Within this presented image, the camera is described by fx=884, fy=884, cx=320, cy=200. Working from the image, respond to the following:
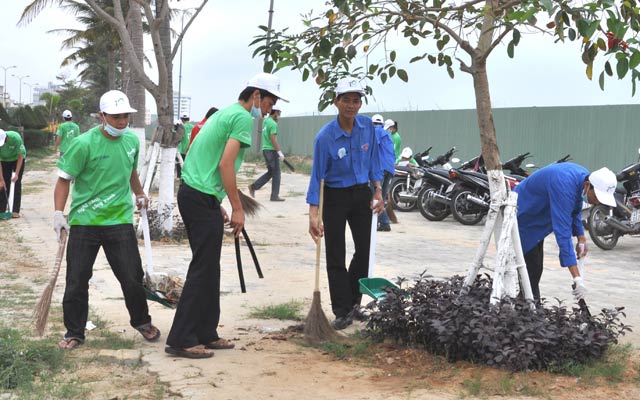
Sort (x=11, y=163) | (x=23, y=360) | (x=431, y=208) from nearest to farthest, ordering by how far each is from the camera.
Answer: (x=23, y=360) < (x=11, y=163) < (x=431, y=208)

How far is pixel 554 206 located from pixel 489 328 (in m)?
1.01

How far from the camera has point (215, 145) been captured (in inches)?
225

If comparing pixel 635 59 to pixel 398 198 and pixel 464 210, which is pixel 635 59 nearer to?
pixel 464 210

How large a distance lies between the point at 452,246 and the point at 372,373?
22.6 feet

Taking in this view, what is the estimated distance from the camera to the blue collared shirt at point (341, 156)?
6.62m

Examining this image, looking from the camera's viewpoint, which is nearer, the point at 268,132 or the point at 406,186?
the point at 406,186

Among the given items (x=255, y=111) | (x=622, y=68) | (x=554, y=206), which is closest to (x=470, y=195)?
(x=554, y=206)

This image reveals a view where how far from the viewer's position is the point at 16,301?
24.4 feet

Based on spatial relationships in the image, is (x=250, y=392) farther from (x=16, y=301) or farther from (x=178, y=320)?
(x=16, y=301)

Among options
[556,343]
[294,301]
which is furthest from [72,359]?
[556,343]

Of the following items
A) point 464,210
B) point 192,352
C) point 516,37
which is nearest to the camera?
point 516,37

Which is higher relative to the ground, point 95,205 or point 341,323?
point 95,205

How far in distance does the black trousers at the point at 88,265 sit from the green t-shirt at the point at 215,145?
674 millimetres

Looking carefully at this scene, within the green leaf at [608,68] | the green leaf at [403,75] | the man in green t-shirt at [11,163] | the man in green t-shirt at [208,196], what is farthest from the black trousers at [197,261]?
the man in green t-shirt at [11,163]
